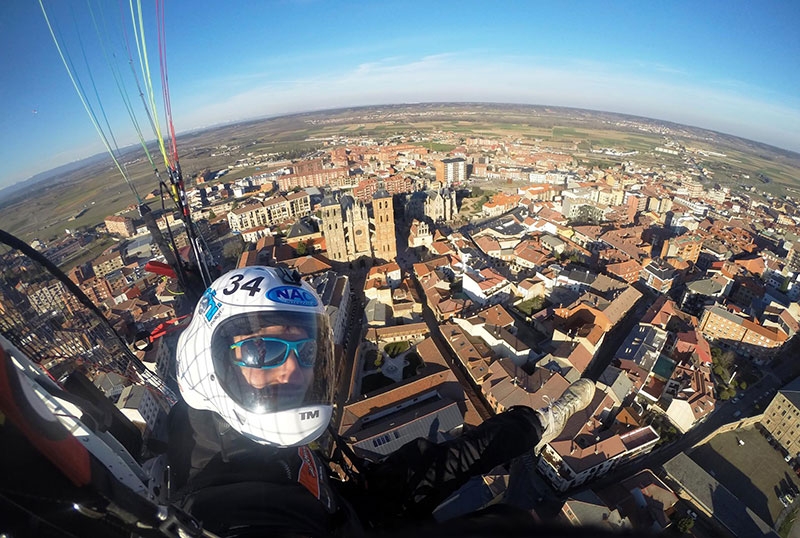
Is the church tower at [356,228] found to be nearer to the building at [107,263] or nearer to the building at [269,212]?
the building at [269,212]

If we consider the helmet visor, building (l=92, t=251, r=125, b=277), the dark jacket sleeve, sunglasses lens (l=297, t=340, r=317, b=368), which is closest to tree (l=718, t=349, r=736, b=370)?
the dark jacket sleeve

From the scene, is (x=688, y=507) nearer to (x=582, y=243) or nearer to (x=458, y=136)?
(x=582, y=243)

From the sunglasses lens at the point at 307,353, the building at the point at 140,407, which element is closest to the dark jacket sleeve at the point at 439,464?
the sunglasses lens at the point at 307,353

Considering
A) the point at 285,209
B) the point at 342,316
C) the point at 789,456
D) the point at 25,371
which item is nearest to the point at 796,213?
the point at 789,456

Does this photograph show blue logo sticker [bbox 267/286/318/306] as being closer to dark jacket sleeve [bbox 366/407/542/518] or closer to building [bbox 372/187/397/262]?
dark jacket sleeve [bbox 366/407/542/518]

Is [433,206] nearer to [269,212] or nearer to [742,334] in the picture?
[269,212]

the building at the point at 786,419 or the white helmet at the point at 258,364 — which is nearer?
the white helmet at the point at 258,364
